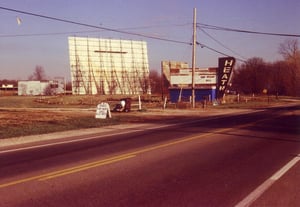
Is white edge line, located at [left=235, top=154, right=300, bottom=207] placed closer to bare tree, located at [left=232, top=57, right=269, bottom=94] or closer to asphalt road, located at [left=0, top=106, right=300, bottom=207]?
asphalt road, located at [left=0, top=106, right=300, bottom=207]

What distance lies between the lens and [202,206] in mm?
6270

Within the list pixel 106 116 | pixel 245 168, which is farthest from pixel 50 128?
pixel 245 168

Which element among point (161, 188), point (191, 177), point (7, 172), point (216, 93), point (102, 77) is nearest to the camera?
point (161, 188)

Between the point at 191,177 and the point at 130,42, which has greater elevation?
the point at 130,42

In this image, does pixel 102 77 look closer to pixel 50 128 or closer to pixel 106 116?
pixel 106 116

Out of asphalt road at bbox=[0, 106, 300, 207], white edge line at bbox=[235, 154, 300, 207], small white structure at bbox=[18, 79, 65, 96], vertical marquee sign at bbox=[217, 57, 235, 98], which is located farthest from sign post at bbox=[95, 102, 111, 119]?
small white structure at bbox=[18, 79, 65, 96]

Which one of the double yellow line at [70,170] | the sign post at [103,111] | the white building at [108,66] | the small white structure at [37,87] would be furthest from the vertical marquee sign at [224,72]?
the small white structure at [37,87]

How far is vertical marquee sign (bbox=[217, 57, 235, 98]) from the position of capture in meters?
53.3

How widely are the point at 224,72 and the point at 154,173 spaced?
1813 inches

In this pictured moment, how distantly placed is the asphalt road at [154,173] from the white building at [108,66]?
6630 cm

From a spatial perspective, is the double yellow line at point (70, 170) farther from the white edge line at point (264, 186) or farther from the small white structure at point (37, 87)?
the small white structure at point (37, 87)

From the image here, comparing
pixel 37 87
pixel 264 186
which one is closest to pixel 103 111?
pixel 264 186

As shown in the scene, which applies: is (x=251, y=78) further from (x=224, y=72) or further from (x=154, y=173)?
(x=154, y=173)

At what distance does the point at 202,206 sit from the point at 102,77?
77.4 metres
